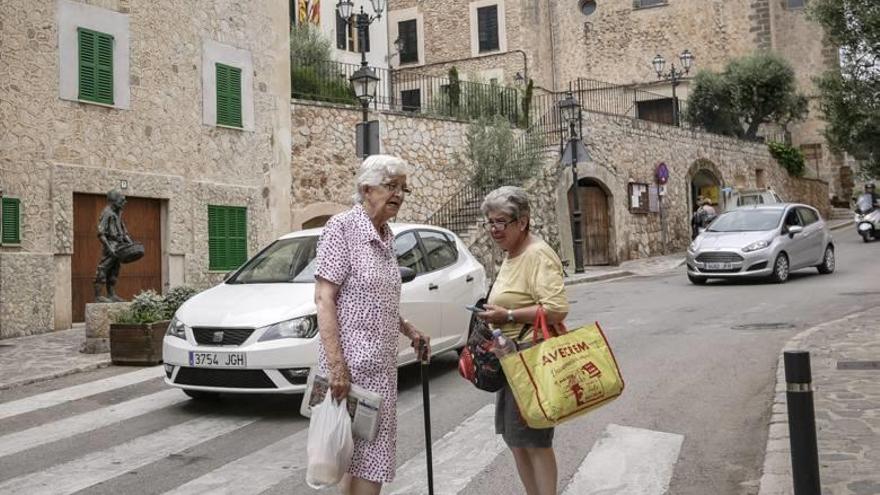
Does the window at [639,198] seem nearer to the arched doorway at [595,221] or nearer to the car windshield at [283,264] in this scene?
the arched doorway at [595,221]

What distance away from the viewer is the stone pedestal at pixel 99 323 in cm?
1074

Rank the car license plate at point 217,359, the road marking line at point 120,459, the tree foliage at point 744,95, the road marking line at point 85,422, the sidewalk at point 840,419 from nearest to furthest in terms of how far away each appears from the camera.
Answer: the sidewalk at point 840,419
the road marking line at point 120,459
the road marking line at point 85,422
the car license plate at point 217,359
the tree foliage at point 744,95

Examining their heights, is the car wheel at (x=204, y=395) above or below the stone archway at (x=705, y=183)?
below

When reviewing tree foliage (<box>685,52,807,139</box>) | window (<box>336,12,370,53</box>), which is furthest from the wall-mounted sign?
window (<box>336,12,370,53</box>)

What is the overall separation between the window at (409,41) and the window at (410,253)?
103ft

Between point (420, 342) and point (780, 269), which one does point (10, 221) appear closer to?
point (420, 342)

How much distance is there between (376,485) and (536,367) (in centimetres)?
83

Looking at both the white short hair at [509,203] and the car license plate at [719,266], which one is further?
the car license plate at [719,266]

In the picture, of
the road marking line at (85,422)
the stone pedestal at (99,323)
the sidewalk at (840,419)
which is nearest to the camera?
the sidewalk at (840,419)

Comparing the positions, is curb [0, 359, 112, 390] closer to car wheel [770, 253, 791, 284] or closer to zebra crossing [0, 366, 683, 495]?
zebra crossing [0, 366, 683, 495]

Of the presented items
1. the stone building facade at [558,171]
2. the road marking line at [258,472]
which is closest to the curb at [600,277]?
the stone building facade at [558,171]

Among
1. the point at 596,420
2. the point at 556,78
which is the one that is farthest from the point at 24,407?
the point at 556,78

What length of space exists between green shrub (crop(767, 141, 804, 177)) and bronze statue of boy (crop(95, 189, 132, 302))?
101 feet

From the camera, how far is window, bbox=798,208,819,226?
18.2 meters
